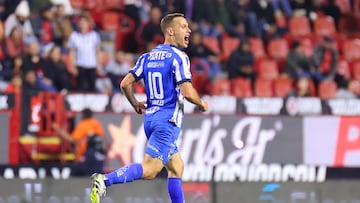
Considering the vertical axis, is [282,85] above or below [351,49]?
below

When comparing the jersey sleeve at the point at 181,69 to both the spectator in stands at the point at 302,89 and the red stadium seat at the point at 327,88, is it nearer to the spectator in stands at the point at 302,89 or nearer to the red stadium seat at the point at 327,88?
the spectator in stands at the point at 302,89

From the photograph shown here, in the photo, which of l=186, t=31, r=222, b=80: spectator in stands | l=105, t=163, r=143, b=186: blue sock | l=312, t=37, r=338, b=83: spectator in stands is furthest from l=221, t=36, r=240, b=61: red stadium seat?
l=105, t=163, r=143, b=186: blue sock

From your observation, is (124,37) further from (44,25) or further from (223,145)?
(223,145)

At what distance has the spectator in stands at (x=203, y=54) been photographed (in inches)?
802

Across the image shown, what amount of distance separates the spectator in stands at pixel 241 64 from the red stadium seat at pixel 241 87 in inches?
5.2

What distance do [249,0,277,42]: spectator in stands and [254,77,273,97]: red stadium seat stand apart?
1.84 meters

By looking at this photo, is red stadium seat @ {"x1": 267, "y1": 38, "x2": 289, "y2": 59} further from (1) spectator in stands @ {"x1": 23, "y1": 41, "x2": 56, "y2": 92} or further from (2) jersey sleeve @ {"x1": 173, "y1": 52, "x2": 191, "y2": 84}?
(2) jersey sleeve @ {"x1": 173, "y1": 52, "x2": 191, "y2": 84}

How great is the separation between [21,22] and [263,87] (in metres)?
4.50

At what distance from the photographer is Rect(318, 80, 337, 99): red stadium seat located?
21.2 meters

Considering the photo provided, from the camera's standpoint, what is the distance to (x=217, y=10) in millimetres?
22188

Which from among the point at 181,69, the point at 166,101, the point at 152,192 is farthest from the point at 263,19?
the point at 181,69

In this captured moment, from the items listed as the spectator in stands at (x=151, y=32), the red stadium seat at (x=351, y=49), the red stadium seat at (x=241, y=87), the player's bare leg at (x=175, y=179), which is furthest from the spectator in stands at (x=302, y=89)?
the player's bare leg at (x=175, y=179)

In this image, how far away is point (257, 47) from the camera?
22.3 metres

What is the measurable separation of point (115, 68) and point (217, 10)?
11.5 feet
